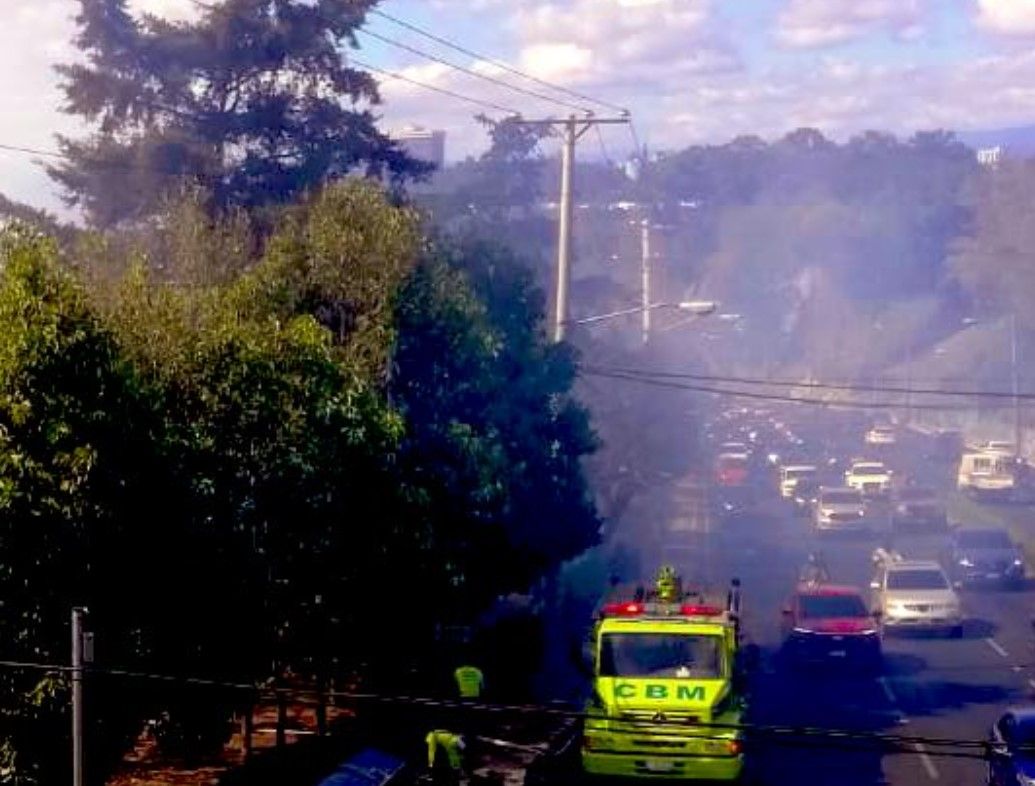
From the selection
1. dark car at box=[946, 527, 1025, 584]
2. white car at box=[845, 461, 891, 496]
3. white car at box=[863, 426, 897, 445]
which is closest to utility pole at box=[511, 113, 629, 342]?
dark car at box=[946, 527, 1025, 584]

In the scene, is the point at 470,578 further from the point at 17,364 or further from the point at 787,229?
the point at 787,229

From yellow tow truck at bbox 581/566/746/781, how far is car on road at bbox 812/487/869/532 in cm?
3180

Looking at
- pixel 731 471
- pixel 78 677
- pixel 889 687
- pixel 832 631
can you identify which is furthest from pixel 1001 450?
pixel 78 677

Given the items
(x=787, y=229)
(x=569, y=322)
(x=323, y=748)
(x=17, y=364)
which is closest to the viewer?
(x=17, y=364)

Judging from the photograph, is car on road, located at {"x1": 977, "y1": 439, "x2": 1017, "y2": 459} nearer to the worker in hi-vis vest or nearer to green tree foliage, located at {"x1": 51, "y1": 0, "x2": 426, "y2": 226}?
green tree foliage, located at {"x1": 51, "y1": 0, "x2": 426, "y2": 226}

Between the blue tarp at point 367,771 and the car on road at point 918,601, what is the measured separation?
16.7 metres

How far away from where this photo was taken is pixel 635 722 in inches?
613

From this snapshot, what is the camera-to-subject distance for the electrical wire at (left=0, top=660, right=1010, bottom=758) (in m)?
11.1

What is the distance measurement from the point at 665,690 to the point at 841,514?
1301 inches

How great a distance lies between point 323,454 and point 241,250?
574cm

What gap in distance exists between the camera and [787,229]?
131m

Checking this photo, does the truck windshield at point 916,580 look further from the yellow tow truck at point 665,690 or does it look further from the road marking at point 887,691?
the yellow tow truck at point 665,690

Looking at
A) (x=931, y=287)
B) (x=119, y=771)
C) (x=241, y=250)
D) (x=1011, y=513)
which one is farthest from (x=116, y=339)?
(x=931, y=287)

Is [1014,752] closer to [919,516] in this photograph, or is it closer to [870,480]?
[919,516]
